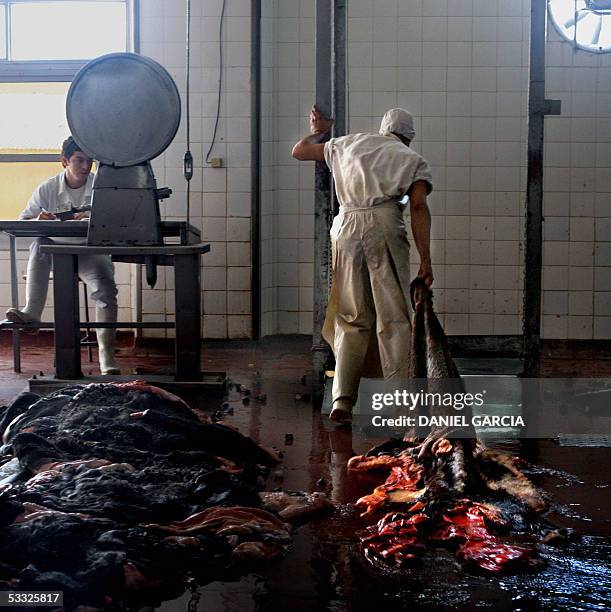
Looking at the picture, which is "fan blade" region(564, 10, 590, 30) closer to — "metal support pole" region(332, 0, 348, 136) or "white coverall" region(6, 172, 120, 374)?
"metal support pole" region(332, 0, 348, 136)

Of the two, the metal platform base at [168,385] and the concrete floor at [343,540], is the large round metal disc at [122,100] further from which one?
the concrete floor at [343,540]

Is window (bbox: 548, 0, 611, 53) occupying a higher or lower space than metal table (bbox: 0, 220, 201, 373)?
higher

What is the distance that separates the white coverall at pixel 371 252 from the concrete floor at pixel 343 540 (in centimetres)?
48

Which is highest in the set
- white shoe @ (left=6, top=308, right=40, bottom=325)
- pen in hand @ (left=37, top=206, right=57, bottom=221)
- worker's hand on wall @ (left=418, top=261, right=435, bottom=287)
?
pen in hand @ (left=37, top=206, right=57, bottom=221)

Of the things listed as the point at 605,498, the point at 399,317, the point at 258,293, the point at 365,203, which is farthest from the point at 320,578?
the point at 258,293

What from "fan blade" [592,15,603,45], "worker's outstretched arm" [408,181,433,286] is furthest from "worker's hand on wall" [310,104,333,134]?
"fan blade" [592,15,603,45]

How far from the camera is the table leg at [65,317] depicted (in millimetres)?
5141

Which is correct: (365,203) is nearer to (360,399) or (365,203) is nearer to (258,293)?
(360,399)

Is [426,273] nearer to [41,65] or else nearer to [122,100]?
[122,100]

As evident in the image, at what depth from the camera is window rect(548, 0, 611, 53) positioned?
701 cm

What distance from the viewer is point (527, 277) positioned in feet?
16.4

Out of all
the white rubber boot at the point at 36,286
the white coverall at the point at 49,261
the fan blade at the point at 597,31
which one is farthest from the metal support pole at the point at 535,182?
the white rubber boot at the point at 36,286

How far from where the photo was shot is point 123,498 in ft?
9.26

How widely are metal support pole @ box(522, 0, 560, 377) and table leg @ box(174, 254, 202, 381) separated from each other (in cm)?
197
